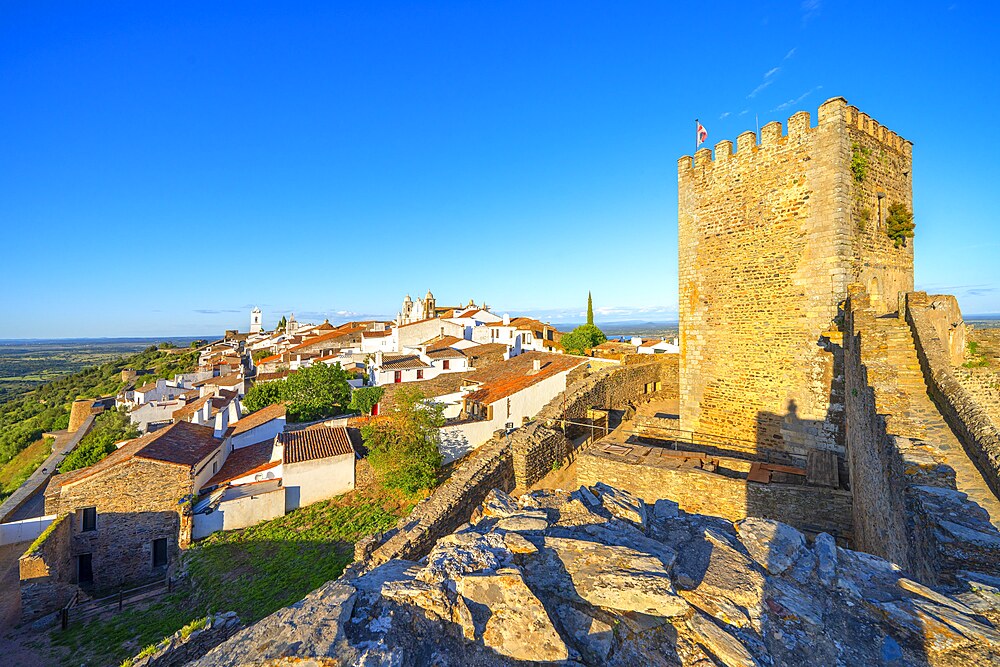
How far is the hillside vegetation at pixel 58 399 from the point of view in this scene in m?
37.4

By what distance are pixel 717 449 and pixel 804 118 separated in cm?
826

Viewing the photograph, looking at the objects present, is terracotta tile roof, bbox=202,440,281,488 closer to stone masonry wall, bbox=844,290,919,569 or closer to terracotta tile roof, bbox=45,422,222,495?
terracotta tile roof, bbox=45,422,222,495

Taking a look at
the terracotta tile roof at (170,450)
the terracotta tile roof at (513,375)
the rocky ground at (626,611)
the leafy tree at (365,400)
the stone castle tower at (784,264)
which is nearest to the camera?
the rocky ground at (626,611)

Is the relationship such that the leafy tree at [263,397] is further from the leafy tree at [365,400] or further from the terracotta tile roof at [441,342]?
the terracotta tile roof at [441,342]

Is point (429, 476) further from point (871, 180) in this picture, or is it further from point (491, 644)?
point (871, 180)

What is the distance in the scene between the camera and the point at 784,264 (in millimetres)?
10320

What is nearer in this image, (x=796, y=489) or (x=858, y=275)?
(x=796, y=489)

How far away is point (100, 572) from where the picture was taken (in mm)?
15273

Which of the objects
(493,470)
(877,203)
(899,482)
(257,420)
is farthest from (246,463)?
(877,203)

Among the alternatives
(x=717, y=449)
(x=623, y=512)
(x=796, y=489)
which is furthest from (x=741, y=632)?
(x=717, y=449)

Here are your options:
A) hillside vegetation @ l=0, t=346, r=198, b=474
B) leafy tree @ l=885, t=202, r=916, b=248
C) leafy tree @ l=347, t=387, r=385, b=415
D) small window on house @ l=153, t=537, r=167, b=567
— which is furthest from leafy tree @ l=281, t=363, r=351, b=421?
hillside vegetation @ l=0, t=346, r=198, b=474

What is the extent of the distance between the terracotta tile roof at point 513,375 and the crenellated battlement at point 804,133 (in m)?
11.6

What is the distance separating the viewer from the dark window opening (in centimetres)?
1521

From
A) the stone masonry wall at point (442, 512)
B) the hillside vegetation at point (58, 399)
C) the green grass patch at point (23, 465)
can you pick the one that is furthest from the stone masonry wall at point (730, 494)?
the hillside vegetation at point (58, 399)
